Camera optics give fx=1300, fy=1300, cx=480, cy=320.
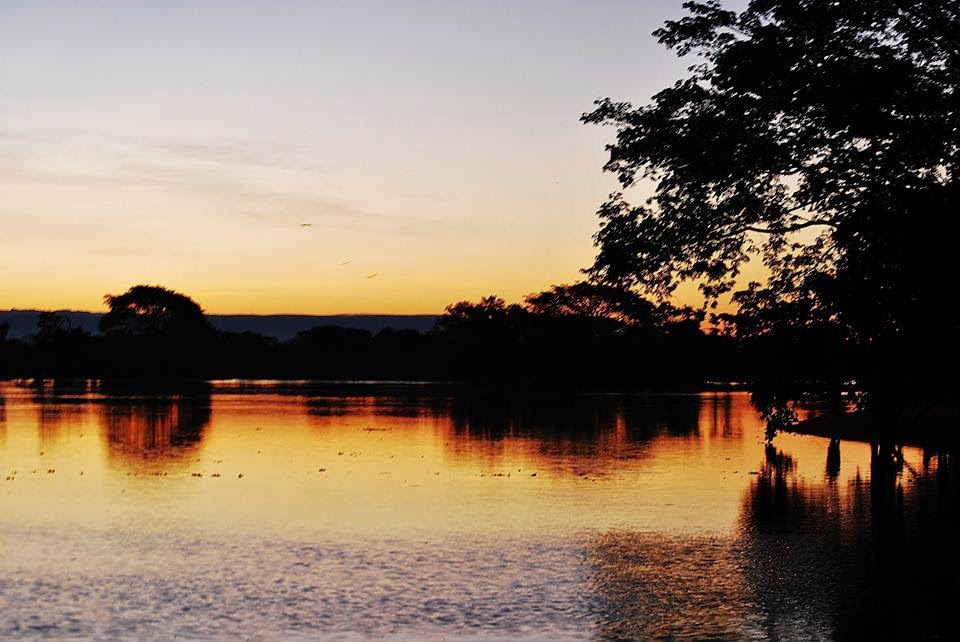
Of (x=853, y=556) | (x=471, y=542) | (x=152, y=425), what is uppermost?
(x=152, y=425)

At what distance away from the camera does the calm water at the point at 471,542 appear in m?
19.4

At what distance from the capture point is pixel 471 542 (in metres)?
27.6

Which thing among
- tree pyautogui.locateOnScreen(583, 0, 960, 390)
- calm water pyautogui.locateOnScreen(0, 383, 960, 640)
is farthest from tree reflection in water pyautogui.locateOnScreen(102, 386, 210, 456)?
tree pyautogui.locateOnScreen(583, 0, 960, 390)

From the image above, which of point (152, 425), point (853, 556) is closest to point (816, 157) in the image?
point (853, 556)

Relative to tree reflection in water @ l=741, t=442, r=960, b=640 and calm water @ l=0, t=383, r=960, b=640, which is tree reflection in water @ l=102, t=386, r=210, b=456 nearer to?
calm water @ l=0, t=383, r=960, b=640

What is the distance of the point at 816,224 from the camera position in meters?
35.5

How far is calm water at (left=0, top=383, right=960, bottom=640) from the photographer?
19.4 meters

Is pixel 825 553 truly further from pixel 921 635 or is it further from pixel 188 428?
pixel 188 428

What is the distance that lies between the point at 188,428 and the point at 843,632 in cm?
5820

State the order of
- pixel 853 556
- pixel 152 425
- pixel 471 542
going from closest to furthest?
pixel 853 556
pixel 471 542
pixel 152 425

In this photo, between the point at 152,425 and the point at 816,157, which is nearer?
the point at 816,157

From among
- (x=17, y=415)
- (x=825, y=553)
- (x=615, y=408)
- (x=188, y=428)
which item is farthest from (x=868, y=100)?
(x=615, y=408)

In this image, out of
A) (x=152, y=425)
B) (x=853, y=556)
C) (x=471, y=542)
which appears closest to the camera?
(x=853, y=556)

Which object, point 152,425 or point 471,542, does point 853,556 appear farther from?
point 152,425
